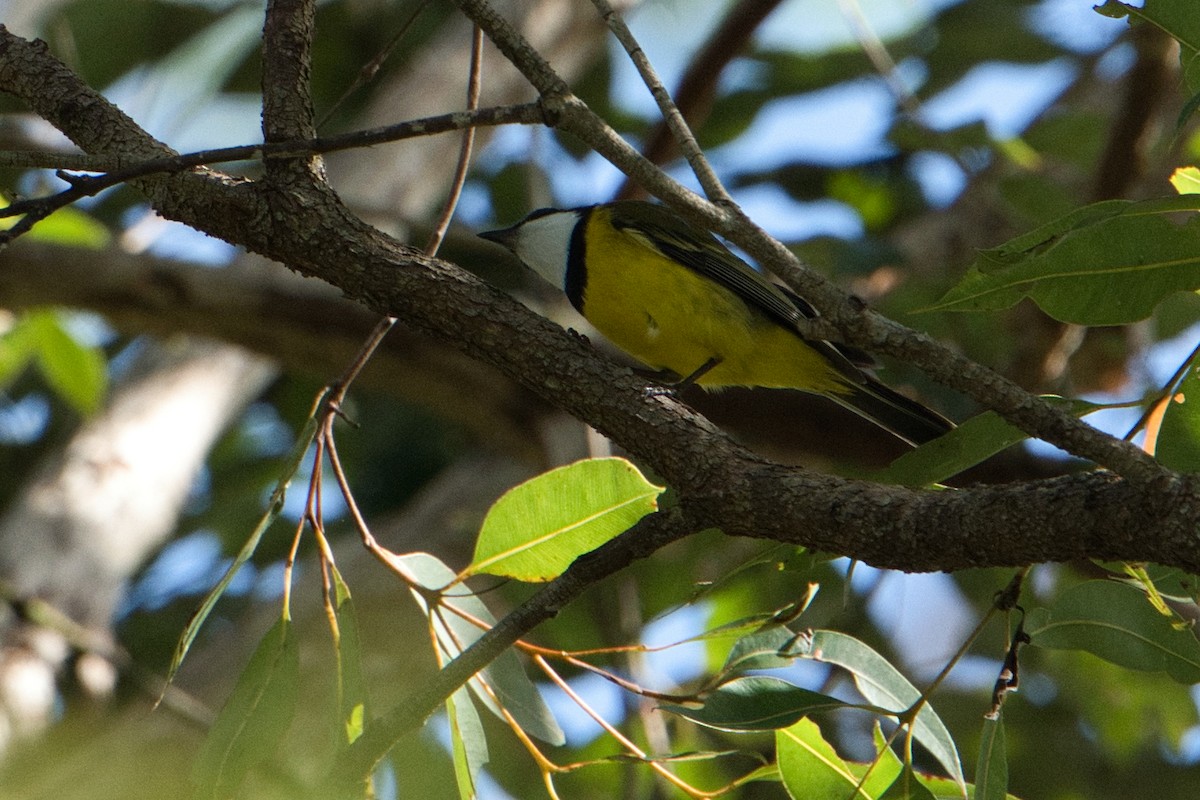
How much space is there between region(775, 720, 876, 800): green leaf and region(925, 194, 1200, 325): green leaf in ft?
2.62

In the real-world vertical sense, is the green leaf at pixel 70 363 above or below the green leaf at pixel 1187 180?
above

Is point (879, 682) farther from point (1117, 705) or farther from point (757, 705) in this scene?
point (1117, 705)

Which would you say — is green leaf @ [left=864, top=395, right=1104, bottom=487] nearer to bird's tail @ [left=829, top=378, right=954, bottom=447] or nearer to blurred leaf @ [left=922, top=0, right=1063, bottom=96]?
bird's tail @ [left=829, top=378, right=954, bottom=447]

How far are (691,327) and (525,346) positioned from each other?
1.61 m

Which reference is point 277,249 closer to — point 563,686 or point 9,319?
point 563,686

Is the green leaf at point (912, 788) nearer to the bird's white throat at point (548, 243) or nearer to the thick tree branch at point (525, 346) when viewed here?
the thick tree branch at point (525, 346)

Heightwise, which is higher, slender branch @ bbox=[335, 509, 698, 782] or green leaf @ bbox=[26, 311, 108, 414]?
green leaf @ bbox=[26, 311, 108, 414]

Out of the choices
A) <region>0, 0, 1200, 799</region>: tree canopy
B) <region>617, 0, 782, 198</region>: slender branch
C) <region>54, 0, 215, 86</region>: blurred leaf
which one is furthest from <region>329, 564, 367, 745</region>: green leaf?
<region>54, 0, 215, 86</region>: blurred leaf

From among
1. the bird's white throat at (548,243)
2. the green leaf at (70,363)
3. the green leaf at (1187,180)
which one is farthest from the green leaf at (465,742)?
the green leaf at (70,363)

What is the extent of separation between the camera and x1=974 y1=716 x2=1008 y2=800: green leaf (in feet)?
6.27

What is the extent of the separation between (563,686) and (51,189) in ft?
11.7

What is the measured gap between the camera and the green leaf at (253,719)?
6.85 ft

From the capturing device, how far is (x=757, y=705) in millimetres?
2084

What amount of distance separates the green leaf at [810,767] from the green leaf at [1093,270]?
2.62ft
